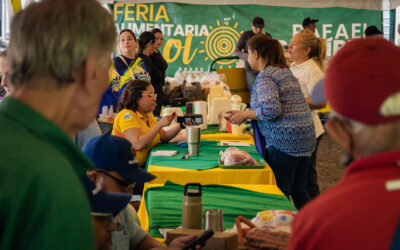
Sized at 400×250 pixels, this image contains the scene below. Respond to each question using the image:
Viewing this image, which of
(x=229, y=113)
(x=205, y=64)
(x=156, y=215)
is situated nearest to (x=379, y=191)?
(x=156, y=215)

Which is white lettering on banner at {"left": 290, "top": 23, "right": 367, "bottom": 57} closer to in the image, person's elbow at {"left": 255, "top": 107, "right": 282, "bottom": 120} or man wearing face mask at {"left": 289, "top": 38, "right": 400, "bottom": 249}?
person's elbow at {"left": 255, "top": 107, "right": 282, "bottom": 120}

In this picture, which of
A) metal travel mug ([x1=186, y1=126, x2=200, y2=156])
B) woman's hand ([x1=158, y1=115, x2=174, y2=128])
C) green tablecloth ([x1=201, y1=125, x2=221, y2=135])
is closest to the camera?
metal travel mug ([x1=186, y1=126, x2=200, y2=156])

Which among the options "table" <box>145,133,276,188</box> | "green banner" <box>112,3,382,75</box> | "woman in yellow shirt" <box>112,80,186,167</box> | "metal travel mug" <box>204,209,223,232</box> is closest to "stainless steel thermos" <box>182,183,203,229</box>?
"metal travel mug" <box>204,209,223,232</box>

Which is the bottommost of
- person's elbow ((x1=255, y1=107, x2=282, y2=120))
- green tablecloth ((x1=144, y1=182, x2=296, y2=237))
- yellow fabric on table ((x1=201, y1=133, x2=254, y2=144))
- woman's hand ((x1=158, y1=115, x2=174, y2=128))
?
green tablecloth ((x1=144, y1=182, x2=296, y2=237))

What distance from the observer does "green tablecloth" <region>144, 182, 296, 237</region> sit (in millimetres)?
2383

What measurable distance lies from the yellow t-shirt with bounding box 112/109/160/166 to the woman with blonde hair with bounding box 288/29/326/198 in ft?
5.00

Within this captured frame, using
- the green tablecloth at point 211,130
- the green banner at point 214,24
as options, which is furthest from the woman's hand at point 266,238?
the green banner at point 214,24

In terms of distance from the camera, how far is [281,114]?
3.86 metres

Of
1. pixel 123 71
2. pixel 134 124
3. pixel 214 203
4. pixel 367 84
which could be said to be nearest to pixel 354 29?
pixel 123 71

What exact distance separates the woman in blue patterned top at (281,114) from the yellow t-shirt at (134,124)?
91cm

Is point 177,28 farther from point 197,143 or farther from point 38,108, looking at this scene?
point 38,108

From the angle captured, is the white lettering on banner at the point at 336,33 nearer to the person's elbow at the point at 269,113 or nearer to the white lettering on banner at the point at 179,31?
the white lettering on banner at the point at 179,31

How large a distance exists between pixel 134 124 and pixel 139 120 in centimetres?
13

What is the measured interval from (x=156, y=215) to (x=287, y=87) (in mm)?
1806
